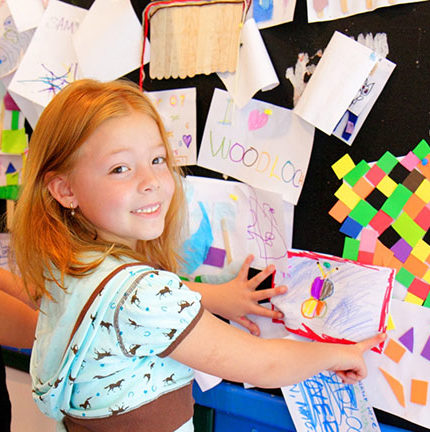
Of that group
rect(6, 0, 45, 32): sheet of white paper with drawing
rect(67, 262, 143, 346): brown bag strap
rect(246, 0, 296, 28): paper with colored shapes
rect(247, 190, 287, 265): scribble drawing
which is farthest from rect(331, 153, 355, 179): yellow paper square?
rect(6, 0, 45, 32): sheet of white paper with drawing

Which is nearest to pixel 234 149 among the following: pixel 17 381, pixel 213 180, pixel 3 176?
pixel 213 180

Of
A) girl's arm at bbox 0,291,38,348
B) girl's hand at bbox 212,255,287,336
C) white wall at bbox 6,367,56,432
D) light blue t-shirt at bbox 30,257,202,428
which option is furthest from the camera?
white wall at bbox 6,367,56,432

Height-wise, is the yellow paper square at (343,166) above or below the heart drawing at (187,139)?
above

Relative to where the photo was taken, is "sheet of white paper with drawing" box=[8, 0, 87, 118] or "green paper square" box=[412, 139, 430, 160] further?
"sheet of white paper with drawing" box=[8, 0, 87, 118]

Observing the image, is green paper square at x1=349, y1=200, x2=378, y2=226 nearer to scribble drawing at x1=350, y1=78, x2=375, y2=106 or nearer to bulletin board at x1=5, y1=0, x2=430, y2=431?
bulletin board at x1=5, y1=0, x2=430, y2=431

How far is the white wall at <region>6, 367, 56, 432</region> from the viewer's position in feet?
4.02

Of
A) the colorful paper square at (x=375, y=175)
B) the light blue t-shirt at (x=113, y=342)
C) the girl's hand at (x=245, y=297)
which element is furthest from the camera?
the girl's hand at (x=245, y=297)

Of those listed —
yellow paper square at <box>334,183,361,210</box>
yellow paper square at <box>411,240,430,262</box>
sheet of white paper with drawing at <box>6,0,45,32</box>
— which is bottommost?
yellow paper square at <box>411,240,430,262</box>

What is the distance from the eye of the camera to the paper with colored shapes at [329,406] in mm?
744

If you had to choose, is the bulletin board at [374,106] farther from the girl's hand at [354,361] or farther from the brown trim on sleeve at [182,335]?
the brown trim on sleeve at [182,335]

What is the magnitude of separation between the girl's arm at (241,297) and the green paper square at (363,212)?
0.16 m

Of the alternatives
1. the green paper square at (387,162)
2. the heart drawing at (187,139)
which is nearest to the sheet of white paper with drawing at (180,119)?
the heart drawing at (187,139)

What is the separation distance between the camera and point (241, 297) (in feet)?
2.69

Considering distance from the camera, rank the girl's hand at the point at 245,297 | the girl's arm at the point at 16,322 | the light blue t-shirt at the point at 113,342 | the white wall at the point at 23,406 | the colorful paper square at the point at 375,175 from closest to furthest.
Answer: the light blue t-shirt at the point at 113,342 < the colorful paper square at the point at 375,175 < the girl's hand at the point at 245,297 < the girl's arm at the point at 16,322 < the white wall at the point at 23,406
